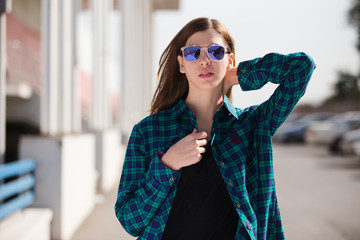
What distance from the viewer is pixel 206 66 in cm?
154

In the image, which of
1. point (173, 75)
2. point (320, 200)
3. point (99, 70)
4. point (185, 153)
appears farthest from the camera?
point (99, 70)

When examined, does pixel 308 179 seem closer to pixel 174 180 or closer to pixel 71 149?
pixel 71 149

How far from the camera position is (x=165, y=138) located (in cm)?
156

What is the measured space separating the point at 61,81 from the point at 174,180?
184 inches

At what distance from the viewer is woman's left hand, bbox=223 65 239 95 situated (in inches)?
65.5

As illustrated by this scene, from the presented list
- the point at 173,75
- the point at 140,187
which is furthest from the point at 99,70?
the point at 140,187

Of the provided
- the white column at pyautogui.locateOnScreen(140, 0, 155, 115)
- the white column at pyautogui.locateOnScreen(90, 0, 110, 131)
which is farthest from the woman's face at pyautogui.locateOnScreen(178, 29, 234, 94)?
the white column at pyautogui.locateOnScreen(140, 0, 155, 115)

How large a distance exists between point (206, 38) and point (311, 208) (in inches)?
238

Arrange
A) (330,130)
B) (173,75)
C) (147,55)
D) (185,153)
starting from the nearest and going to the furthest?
(185,153)
(173,75)
(330,130)
(147,55)

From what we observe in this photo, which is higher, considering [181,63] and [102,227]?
[181,63]

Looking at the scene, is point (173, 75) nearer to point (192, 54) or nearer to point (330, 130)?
point (192, 54)

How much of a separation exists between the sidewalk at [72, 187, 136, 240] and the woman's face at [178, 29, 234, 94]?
3.89 m

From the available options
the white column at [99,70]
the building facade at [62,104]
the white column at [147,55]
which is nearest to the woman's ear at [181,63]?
the building facade at [62,104]

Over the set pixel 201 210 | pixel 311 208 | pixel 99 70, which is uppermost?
pixel 99 70
